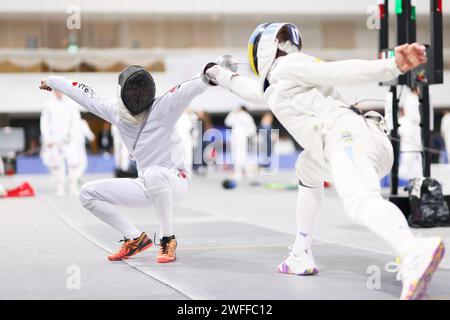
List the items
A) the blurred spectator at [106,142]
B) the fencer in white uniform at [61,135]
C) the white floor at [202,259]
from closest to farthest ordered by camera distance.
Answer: the white floor at [202,259] → the fencer in white uniform at [61,135] → the blurred spectator at [106,142]

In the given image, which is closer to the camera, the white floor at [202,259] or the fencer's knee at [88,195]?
the white floor at [202,259]

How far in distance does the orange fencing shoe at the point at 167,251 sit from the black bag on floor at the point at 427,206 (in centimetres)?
310

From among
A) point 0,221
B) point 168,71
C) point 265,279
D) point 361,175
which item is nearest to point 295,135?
point 361,175

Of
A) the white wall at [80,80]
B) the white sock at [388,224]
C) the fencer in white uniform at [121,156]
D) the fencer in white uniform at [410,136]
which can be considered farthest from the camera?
the white wall at [80,80]

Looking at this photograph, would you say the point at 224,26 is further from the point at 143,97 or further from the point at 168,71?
the point at 143,97

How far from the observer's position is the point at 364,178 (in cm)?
393

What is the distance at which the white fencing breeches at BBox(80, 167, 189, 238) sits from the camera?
548 cm

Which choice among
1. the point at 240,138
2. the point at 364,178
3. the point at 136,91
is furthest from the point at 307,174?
the point at 240,138

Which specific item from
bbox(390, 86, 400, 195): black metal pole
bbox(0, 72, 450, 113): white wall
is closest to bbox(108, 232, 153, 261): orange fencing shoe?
bbox(390, 86, 400, 195): black metal pole

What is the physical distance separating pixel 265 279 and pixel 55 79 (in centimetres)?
217

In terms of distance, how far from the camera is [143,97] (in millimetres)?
5418

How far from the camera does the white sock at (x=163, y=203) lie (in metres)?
5.47

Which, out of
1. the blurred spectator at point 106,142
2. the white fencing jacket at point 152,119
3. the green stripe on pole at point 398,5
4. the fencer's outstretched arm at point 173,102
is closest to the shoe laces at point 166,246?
the white fencing jacket at point 152,119

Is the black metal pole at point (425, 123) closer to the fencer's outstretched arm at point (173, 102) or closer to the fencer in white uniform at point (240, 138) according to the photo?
the fencer's outstretched arm at point (173, 102)
